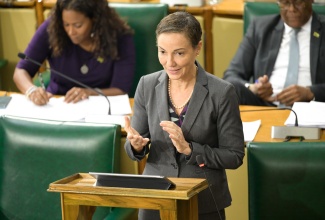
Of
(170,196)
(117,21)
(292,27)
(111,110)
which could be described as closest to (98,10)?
(117,21)

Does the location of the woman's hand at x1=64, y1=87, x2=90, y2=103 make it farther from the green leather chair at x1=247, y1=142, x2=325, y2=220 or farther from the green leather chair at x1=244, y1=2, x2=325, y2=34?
the green leather chair at x1=247, y1=142, x2=325, y2=220

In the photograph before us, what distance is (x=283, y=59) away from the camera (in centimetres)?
486

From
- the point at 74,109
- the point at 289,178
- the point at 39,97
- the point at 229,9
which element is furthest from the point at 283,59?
the point at 289,178

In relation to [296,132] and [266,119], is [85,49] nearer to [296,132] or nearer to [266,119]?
[266,119]

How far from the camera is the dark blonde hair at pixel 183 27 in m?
2.77

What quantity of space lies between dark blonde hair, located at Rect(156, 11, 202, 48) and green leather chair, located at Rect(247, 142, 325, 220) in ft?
1.75

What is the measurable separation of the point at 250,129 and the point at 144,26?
4.54ft

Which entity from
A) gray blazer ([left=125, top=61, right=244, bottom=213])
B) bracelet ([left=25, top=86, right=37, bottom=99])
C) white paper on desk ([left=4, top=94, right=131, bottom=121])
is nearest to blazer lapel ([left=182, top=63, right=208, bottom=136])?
gray blazer ([left=125, top=61, right=244, bottom=213])

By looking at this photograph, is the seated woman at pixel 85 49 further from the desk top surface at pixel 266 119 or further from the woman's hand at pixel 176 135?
the woman's hand at pixel 176 135

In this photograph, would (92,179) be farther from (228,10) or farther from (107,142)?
(228,10)

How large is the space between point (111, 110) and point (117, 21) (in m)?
0.80

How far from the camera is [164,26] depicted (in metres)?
2.79

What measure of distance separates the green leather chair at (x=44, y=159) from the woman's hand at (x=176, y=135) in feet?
1.98

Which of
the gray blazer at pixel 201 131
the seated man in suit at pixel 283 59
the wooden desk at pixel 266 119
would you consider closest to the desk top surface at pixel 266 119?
the wooden desk at pixel 266 119
